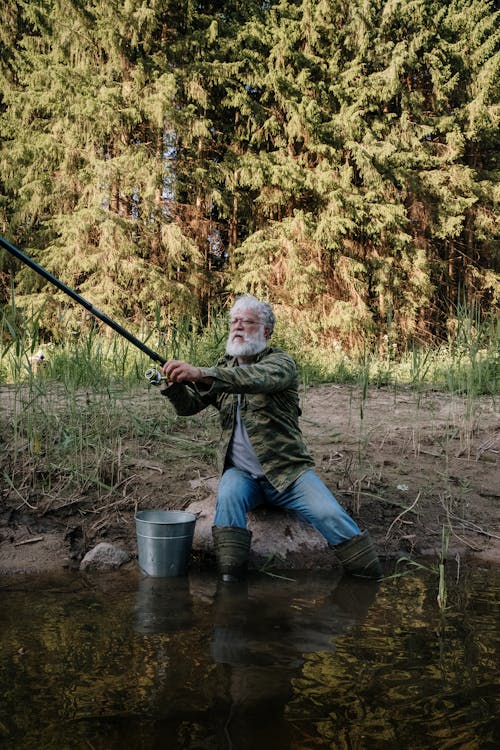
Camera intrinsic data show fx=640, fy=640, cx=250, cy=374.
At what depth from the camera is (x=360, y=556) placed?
10.8 ft

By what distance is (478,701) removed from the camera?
79.4 inches

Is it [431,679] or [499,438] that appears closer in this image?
[431,679]

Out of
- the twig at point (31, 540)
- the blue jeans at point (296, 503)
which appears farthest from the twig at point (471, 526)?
the twig at point (31, 540)

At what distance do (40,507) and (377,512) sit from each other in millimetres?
2033

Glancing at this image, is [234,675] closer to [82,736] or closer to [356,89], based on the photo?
[82,736]

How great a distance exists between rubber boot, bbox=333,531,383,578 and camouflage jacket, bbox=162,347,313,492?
0.44m

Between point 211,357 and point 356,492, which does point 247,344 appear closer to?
point 356,492

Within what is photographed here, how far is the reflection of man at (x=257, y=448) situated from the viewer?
326 cm

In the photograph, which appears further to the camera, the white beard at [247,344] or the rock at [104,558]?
the white beard at [247,344]

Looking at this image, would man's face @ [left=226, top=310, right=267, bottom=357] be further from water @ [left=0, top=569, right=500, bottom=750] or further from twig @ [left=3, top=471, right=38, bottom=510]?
twig @ [left=3, top=471, right=38, bottom=510]

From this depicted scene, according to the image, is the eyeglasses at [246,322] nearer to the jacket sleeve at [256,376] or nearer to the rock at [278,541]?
the jacket sleeve at [256,376]

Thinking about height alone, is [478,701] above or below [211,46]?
below

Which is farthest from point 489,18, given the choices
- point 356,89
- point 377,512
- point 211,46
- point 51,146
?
point 377,512

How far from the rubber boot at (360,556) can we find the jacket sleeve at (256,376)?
2.86 feet
